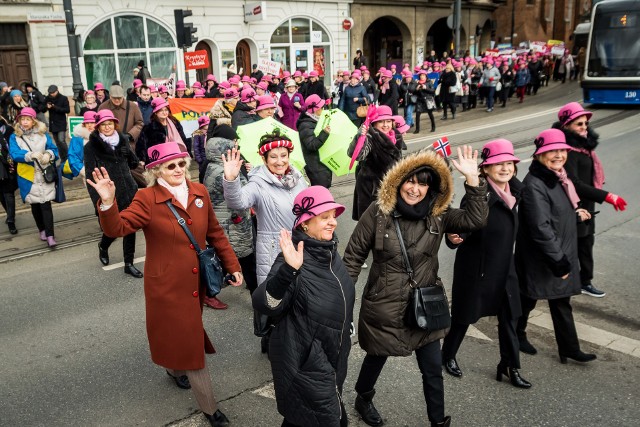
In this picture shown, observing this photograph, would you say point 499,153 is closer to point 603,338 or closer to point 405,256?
point 405,256

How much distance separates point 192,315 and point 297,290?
1.24m

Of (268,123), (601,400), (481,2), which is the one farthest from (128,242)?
(481,2)

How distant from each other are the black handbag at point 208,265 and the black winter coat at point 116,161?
306cm

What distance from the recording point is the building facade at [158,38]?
62.2 ft

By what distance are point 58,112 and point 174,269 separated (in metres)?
12.4

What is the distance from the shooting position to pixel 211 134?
20.5 ft

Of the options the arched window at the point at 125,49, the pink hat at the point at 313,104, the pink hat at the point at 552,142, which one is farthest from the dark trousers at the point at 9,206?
the arched window at the point at 125,49

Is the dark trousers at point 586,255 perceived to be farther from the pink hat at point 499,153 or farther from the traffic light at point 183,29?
the traffic light at point 183,29

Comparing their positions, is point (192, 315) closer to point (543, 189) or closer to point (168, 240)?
point (168, 240)

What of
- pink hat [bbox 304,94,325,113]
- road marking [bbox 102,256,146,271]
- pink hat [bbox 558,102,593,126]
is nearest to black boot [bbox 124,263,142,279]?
road marking [bbox 102,256,146,271]

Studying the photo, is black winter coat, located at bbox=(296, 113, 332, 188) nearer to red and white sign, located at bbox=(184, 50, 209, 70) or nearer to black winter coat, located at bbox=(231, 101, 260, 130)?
black winter coat, located at bbox=(231, 101, 260, 130)

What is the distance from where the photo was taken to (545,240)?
14.6 feet

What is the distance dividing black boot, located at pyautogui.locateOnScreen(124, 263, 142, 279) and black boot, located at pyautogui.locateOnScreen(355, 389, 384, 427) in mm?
3761

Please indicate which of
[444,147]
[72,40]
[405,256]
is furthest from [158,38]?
[405,256]
